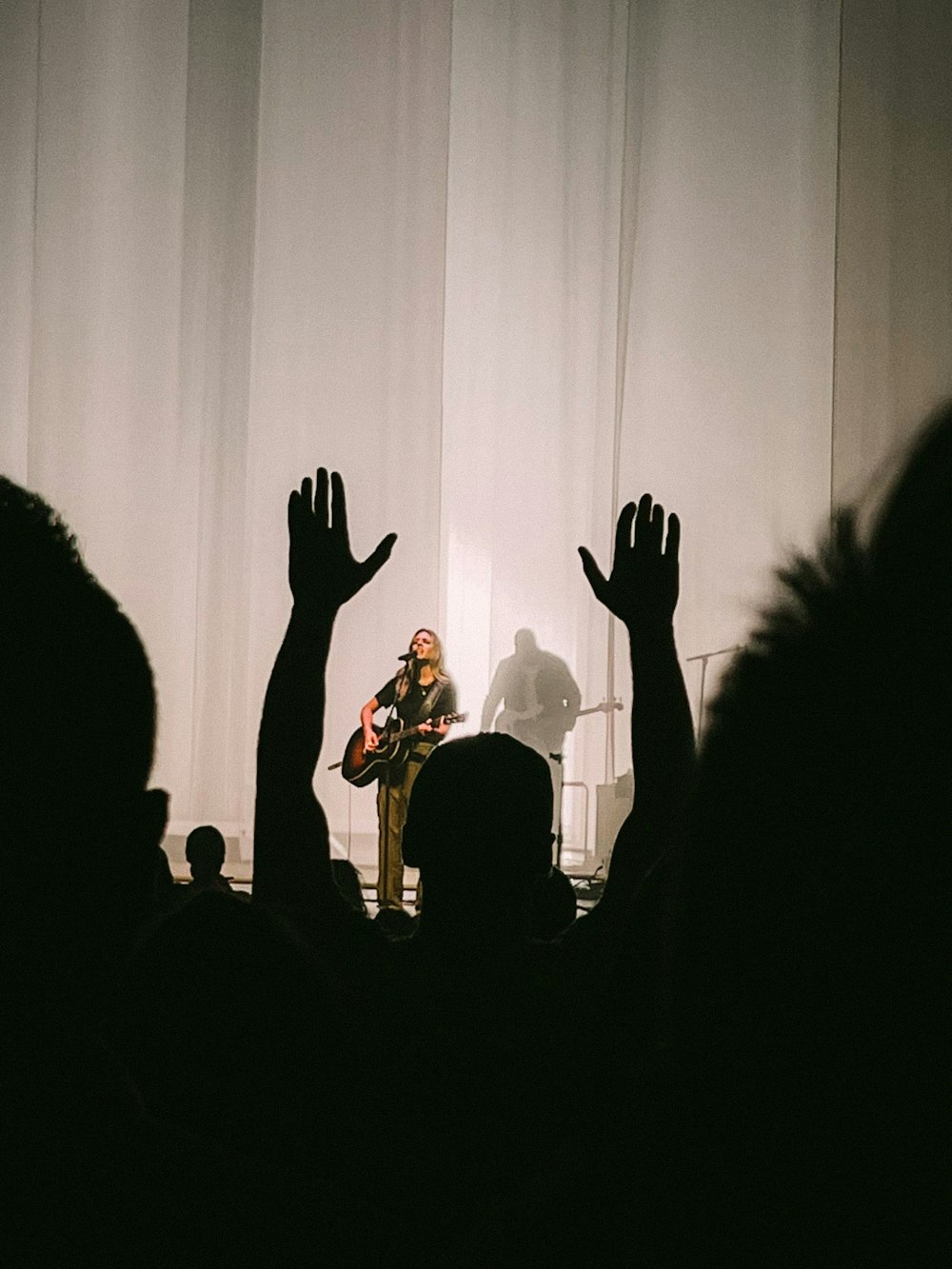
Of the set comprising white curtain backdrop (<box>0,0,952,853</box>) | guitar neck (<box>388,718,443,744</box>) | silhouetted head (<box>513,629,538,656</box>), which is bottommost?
guitar neck (<box>388,718,443,744</box>)

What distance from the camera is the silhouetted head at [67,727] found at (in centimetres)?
52

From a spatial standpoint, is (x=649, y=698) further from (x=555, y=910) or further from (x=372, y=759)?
(x=372, y=759)

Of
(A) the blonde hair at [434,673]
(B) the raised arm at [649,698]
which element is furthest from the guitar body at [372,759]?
(B) the raised arm at [649,698]

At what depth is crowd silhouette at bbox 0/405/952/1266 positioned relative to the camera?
31 cm

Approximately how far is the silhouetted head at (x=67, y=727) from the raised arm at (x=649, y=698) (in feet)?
2.24

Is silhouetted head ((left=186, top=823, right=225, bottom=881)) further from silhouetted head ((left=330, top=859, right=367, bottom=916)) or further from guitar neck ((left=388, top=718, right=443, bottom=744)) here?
guitar neck ((left=388, top=718, right=443, bottom=744))

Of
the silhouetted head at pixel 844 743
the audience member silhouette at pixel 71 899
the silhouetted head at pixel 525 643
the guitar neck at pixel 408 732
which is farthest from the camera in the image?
the silhouetted head at pixel 525 643

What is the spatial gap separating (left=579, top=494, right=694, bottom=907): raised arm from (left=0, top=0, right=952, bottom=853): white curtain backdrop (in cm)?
564

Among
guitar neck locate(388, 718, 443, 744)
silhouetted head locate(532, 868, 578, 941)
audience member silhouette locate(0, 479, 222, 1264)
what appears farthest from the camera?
guitar neck locate(388, 718, 443, 744)

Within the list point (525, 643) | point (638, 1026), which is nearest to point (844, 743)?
point (638, 1026)

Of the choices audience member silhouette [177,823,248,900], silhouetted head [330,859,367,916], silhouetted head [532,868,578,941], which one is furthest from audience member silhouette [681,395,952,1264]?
audience member silhouette [177,823,248,900]

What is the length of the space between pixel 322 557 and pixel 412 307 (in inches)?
247

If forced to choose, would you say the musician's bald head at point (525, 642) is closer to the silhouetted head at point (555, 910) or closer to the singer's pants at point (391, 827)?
the singer's pants at point (391, 827)

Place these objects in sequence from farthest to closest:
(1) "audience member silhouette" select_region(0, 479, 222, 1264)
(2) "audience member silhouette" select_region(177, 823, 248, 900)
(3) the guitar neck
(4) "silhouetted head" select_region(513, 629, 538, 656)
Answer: (4) "silhouetted head" select_region(513, 629, 538, 656), (3) the guitar neck, (2) "audience member silhouette" select_region(177, 823, 248, 900), (1) "audience member silhouette" select_region(0, 479, 222, 1264)
